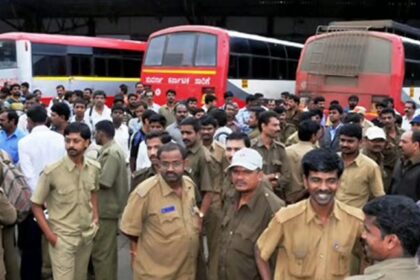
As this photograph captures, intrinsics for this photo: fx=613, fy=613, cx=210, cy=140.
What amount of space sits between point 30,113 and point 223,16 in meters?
21.8

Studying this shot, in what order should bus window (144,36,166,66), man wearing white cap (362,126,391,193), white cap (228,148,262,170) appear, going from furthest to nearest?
bus window (144,36,166,66) < man wearing white cap (362,126,391,193) < white cap (228,148,262,170)

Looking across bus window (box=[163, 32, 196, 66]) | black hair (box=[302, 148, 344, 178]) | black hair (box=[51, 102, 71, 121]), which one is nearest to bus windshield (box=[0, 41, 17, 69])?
bus window (box=[163, 32, 196, 66])

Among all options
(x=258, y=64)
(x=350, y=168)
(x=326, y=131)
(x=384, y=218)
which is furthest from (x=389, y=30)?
(x=384, y=218)

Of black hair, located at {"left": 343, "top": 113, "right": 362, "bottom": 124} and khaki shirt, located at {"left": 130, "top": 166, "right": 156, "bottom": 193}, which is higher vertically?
black hair, located at {"left": 343, "top": 113, "right": 362, "bottom": 124}

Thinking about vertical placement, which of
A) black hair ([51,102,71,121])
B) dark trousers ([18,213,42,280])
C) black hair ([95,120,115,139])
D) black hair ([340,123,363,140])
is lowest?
dark trousers ([18,213,42,280])

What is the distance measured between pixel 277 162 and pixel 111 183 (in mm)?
1475

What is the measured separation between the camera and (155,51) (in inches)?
586

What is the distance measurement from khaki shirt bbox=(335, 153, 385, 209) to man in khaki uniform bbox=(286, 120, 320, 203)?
57 cm

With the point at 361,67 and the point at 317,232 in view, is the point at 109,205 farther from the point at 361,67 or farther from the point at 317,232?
the point at 361,67

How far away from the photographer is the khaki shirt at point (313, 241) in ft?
9.89

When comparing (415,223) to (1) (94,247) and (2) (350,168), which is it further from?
(1) (94,247)

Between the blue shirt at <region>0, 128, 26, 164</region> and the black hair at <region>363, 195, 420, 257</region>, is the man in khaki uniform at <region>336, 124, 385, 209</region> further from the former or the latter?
the blue shirt at <region>0, 128, 26, 164</region>

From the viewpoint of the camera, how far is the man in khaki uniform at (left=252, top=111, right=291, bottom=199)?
5.41m

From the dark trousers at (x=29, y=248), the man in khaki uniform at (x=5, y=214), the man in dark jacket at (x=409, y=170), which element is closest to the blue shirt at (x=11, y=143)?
the dark trousers at (x=29, y=248)
